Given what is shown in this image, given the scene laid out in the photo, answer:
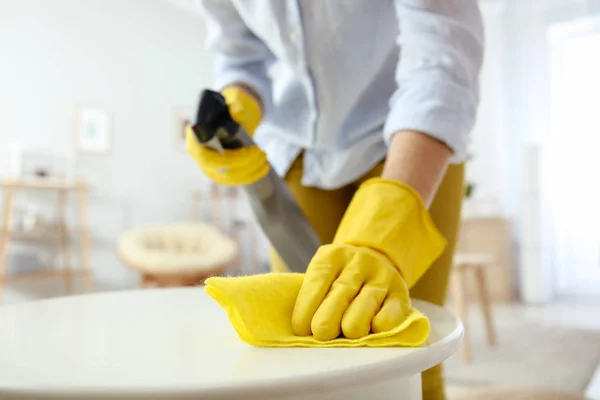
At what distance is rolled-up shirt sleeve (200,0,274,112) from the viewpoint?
41.1 inches

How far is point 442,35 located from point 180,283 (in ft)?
12.1

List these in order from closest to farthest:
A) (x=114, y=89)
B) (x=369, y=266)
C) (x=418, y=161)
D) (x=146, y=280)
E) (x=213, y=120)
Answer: (x=369, y=266)
(x=418, y=161)
(x=213, y=120)
(x=146, y=280)
(x=114, y=89)

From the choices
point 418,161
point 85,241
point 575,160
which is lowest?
point 85,241

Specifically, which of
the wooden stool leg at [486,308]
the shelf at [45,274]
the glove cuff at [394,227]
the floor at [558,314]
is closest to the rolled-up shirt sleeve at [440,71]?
the glove cuff at [394,227]

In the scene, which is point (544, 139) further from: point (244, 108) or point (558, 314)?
point (244, 108)

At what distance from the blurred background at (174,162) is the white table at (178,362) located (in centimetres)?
307

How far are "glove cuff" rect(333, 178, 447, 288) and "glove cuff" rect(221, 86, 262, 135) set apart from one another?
1.19 feet

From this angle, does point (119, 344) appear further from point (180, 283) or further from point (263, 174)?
point (180, 283)

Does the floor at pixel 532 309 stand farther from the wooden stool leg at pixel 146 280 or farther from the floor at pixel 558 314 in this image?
the wooden stool leg at pixel 146 280

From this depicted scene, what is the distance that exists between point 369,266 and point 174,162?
15.3ft

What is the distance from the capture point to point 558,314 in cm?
375

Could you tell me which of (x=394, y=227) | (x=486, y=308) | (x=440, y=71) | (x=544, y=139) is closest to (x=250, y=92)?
(x=440, y=71)

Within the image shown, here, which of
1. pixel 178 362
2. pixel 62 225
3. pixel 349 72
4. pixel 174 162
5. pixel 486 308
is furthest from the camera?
pixel 174 162

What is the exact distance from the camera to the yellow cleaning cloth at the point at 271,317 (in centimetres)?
45
